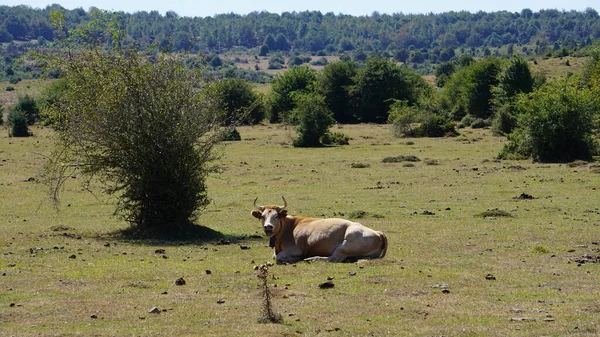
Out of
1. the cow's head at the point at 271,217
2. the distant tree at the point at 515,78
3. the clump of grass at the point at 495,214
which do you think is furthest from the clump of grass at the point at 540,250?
the distant tree at the point at 515,78

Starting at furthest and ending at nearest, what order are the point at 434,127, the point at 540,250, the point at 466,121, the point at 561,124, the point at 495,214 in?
the point at 466,121 → the point at 434,127 → the point at 561,124 → the point at 495,214 → the point at 540,250

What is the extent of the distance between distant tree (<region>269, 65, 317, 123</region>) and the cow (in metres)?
56.2

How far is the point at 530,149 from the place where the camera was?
127 feet

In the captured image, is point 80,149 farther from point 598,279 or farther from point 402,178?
point 402,178

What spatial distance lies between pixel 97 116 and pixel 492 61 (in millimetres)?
61481

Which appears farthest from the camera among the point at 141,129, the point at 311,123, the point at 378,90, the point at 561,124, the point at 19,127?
the point at 378,90

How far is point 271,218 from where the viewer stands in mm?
15641

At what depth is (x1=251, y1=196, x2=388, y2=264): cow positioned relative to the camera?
1515cm

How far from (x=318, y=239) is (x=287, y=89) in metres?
64.0

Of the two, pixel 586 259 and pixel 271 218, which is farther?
pixel 271 218

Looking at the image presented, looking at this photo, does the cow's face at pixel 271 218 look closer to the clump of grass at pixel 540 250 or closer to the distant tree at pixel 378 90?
the clump of grass at pixel 540 250

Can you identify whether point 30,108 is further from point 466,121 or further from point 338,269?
point 338,269

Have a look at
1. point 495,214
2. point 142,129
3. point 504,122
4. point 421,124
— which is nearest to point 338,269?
point 142,129

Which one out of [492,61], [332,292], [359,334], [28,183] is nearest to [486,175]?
[28,183]
